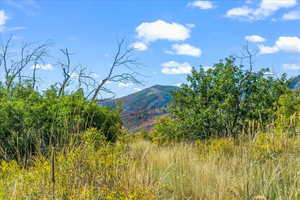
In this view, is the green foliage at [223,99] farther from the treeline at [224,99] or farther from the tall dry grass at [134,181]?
the tall dry grass at [134,181]

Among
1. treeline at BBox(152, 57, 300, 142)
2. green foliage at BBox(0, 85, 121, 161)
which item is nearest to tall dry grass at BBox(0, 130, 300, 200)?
green foliage at BBox(0, 85, 121, 161)

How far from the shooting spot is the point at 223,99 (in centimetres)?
974

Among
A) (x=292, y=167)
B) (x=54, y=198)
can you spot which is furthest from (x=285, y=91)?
(x=54, y=198)

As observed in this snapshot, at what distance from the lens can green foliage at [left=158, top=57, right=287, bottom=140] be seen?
9.33 m

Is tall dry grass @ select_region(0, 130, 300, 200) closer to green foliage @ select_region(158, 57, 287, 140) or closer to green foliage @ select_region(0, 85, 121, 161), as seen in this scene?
green foliage @ select_region(0, 85, 121, 161)

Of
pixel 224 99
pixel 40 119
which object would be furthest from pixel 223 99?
pixel 40 119

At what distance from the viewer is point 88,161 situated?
371 centimetres

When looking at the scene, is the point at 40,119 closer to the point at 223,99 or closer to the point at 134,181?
the point at 134,181

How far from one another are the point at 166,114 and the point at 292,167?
7.90 m

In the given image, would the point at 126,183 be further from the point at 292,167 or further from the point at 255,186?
the point at 292,167

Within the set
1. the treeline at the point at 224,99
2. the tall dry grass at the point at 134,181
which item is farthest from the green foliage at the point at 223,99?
the tall dry grass at the point at 134,181

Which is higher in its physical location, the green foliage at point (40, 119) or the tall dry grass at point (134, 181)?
the green foliage at point (40, 119)

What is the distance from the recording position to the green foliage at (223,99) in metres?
9.33

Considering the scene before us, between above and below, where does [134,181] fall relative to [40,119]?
below
